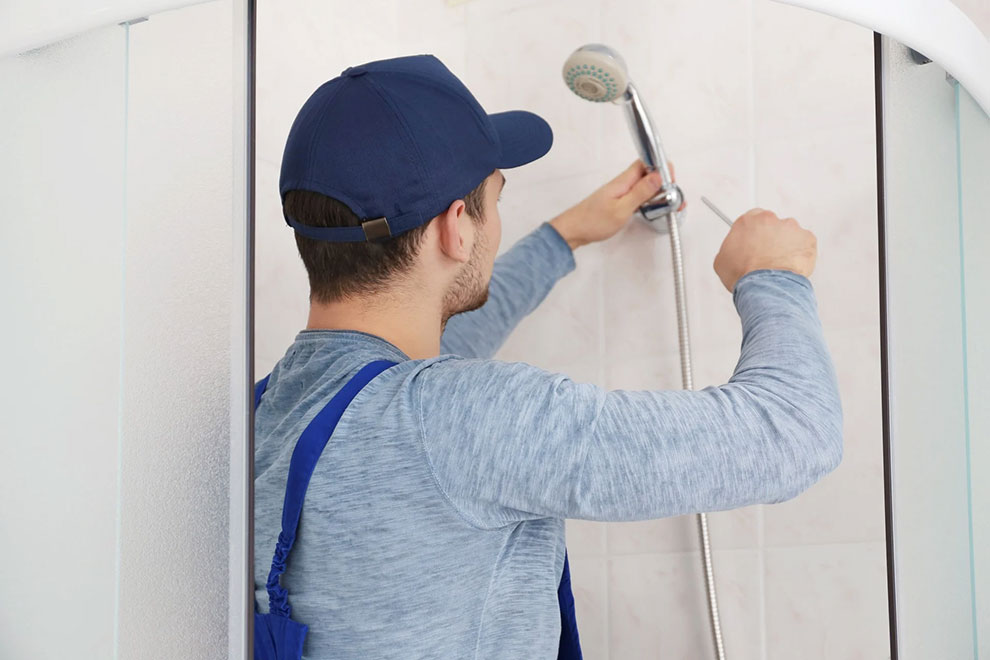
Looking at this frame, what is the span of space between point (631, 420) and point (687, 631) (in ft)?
2.01

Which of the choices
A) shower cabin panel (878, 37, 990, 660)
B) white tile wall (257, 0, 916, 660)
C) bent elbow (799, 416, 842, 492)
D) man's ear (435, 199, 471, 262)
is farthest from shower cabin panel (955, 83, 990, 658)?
man's ear (435, 199, 471, 262)

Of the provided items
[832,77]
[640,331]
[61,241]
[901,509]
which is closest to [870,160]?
[832,77]

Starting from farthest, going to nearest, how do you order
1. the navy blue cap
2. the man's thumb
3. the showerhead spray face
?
the man's thumb, the showerhead spray face, the navy blue cap

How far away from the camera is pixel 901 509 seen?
77cm

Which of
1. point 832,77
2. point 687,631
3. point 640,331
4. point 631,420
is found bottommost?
point 687,631

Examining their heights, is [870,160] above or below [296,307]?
above

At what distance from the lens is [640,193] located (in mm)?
1335

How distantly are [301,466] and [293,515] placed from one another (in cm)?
4

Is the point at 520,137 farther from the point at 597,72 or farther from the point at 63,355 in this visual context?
the point at 63,355

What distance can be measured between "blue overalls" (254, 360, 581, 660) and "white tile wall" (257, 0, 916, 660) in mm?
429

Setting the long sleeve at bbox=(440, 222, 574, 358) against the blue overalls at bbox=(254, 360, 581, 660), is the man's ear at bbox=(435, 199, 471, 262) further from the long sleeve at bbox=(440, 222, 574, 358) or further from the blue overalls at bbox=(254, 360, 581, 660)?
the long sleeve at bbox=(440, 222, 574, 358)

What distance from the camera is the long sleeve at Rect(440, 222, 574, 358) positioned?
4.50 ft

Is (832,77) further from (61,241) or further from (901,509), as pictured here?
(61,241)

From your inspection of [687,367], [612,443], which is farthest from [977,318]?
[687,367]
